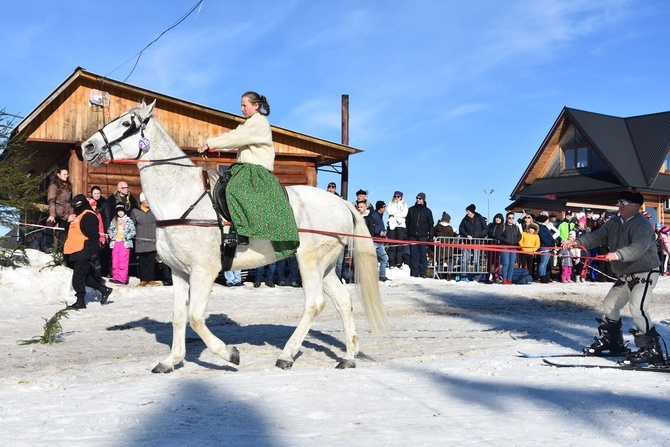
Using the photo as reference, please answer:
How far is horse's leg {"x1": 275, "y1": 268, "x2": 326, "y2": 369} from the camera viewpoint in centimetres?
788

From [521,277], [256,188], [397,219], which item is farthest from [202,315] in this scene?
[521,277]

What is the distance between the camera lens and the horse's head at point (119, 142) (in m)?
7.64

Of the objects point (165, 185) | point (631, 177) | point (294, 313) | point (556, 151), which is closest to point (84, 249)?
point (294, 313)

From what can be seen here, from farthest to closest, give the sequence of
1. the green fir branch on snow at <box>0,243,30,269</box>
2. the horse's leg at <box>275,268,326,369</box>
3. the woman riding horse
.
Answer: the green fir branch on snow at <box>0,243,30,269</box>, the horse's leg at <box>275,268,326,369</box>, the woman riding horse

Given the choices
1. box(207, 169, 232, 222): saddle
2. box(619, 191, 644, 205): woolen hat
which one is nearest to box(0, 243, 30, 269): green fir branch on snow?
box(207, 169, 232, 222): saddle

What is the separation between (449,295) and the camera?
54.9ft

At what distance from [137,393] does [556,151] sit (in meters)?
40.7

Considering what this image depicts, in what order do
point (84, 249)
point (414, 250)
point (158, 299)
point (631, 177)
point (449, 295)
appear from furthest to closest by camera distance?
1. point (631, 177)
2. point (414, 250)
3. point (449, 295)
4. point (158, 299)
5. point (84, 249)

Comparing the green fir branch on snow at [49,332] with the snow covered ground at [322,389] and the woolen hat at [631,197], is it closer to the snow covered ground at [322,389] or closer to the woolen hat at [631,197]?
the snow covered ground at [322,389]

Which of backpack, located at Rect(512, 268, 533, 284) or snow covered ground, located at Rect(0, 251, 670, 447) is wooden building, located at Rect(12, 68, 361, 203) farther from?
snow covered ground, located at Rect(0, 251, 670, 447)

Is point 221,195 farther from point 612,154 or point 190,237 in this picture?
point 612,154

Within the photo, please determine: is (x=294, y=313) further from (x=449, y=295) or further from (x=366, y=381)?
(x=366, y=381)

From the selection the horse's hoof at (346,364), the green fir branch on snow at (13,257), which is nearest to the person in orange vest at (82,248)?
the green fir branch on snow at (13,257)

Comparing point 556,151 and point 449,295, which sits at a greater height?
point 556,151
